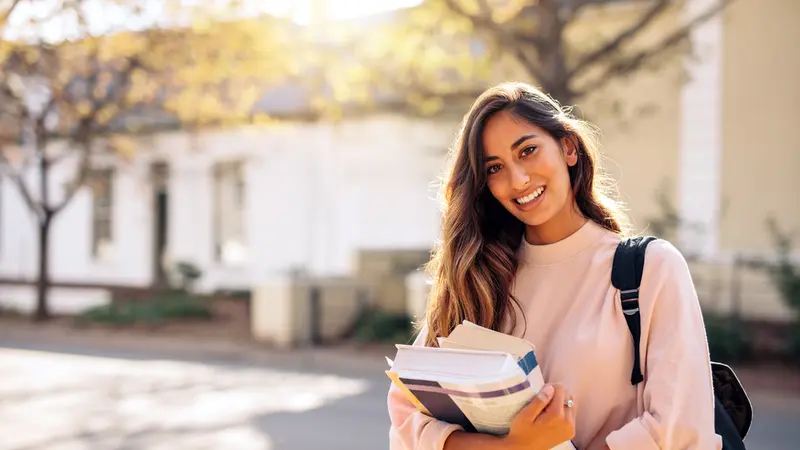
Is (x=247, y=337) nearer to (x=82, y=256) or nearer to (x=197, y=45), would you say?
(x=197, y=45)

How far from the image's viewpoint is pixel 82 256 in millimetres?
23500

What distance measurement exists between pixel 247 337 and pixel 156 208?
9381mm

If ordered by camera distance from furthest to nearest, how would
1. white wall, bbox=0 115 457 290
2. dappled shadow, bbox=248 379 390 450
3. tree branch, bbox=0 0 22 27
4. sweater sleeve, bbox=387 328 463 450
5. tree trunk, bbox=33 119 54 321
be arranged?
white wall, bbox=0 115 457 290 < tree trunk, bbox=33 119 54 321 < dappled shadow, bbox=248 379 390 450 < tree branch, bbox=0 0 22 27 < sweater sleeve, bbox=387 328 463 450

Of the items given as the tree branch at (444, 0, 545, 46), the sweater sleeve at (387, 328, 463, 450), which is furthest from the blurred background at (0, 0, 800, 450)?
the sweater sleeve at (387, 328, 463, 450)

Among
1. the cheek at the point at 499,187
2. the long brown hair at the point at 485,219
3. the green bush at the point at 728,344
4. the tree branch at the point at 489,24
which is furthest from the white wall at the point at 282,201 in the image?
the cheek at the point at 499,187

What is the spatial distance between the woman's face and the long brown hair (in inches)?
0.9

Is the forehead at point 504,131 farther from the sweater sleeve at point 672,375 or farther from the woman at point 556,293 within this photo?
the sweater sleeve at point 672,375

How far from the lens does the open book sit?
1806 mm

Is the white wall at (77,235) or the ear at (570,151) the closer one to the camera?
the ear at (570,151)

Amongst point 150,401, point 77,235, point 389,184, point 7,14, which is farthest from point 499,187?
point 77,235

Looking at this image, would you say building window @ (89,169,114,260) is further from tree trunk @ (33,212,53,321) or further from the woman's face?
the woman's face

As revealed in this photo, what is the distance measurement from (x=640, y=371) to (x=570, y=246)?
14.6 inches

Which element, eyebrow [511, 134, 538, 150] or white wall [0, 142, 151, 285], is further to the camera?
white wall [0, 142, 151, 285]

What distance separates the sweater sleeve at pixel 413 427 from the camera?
208cm
